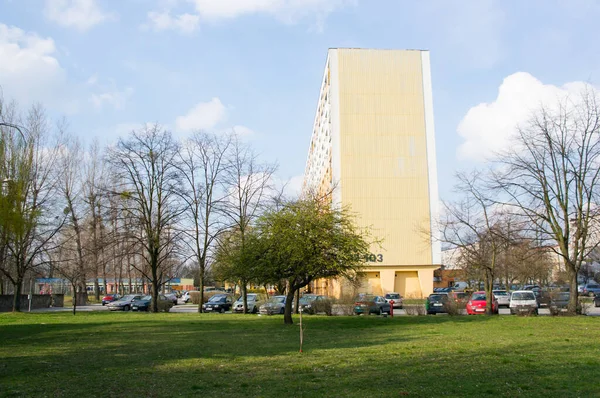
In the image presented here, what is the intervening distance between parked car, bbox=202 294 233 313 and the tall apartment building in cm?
1610

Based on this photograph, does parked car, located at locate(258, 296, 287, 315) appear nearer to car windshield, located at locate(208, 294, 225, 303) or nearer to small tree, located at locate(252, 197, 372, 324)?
car windshield, located at locate(208, 294, 225, 303)

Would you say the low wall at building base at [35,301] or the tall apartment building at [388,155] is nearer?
the low wall at building base at [35,301]

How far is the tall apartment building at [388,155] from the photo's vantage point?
59000mm

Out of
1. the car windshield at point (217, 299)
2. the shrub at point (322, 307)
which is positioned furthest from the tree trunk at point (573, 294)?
the car windshield at point (217, 299)

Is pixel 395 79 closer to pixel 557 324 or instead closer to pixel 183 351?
pixel 557 324

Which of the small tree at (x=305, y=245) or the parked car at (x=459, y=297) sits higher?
the small tree at (x=305, y=245)

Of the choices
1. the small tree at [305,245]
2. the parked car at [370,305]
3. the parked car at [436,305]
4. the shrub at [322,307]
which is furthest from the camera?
the parked car at [436,305]

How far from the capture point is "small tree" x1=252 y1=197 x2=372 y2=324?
77.5 ft

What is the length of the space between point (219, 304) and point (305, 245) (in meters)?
23.2

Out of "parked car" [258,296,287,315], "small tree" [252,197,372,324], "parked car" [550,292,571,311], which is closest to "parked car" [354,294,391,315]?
"parked car" [258,296,287,315]

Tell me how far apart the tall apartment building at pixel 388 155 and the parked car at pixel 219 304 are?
1610cm

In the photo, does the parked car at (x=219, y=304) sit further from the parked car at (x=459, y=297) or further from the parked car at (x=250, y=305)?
the parked car at (x=459, y=297)

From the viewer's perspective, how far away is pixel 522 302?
33281 millimetres

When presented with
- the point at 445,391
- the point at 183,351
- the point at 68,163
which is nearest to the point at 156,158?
the point at 68,163
